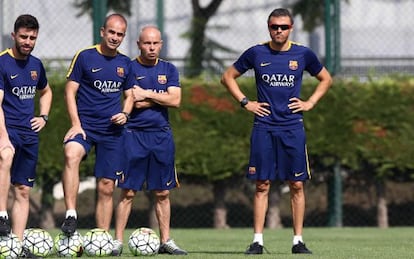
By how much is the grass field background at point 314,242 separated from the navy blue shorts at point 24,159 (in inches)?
45.4

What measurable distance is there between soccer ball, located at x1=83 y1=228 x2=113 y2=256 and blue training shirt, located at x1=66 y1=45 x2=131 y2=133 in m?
1.08

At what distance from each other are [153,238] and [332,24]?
307 inches

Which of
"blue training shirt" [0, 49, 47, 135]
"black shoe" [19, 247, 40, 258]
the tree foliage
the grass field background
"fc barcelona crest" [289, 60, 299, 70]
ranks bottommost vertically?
the grass field background

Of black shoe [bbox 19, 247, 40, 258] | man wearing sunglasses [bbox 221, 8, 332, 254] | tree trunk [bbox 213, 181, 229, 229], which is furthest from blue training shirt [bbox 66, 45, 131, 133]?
tree trunk [bbox 213, 181, 229, 229]

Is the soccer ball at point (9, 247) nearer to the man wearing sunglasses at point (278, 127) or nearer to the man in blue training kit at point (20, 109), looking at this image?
the man in blue training kit at point (20, 109)

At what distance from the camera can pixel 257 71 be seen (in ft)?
37.2

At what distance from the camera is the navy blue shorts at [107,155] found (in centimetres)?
1112

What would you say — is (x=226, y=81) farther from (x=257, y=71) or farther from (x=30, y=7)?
(x=30, y=7)

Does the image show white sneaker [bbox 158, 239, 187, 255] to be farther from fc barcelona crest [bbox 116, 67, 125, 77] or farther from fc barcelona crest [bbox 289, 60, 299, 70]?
fc barcelona crest [bbox 289, 60, 299, 70]

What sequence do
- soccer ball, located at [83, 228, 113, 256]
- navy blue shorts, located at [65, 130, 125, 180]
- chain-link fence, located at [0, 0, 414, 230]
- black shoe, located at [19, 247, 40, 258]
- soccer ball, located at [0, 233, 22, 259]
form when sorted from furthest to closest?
1. chain-link fence, located at [0, 0, 414, 230]
2. navy blue shorts, located at [65, 130, 125, 180]
3. soccer ball, located at [83, 228, 113, 256]
4. black shoe, located at [19, 247, 40, 258]
5. soccer ball, located at [0, 233, 22, 259]

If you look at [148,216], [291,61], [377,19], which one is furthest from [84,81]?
[377,19]

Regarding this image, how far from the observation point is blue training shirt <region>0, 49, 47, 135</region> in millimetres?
10430

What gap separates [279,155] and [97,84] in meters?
1.86

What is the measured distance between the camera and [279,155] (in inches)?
446
